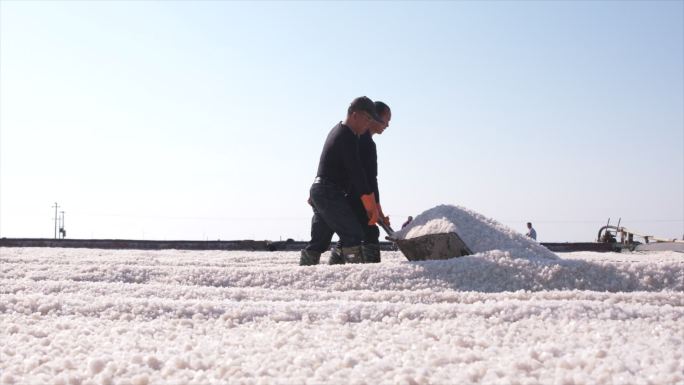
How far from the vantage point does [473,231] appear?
3896 mm

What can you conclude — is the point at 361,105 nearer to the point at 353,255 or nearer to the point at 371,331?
the point at 353,255

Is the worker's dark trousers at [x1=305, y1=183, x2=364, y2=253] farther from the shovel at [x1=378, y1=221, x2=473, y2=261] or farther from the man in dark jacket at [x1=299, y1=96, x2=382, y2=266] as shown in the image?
the shovel at [x1=378, y1=221, x2=473, y2=261]

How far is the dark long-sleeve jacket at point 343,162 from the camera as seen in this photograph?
13.5 ft

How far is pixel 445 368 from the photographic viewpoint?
1473mm

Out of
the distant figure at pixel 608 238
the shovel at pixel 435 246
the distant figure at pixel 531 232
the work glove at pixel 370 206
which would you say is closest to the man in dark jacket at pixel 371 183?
the work glove at pixel 370 206

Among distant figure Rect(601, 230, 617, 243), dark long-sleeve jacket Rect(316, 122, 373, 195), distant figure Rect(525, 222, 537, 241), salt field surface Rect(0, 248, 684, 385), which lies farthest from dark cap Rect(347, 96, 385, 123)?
distant figure Rect(525, 222, 537, 241)

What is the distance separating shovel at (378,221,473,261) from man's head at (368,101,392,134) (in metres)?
0.92

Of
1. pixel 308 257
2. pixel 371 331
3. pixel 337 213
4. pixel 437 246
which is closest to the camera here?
pixel 371 331

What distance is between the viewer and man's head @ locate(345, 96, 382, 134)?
169 inches

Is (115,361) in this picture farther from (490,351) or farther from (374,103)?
(374,103)

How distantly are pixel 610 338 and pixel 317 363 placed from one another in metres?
0.80

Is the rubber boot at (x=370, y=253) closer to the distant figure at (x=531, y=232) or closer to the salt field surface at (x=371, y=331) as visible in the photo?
the salt field surface at (x=371, y=331)

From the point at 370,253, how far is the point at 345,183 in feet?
1.68

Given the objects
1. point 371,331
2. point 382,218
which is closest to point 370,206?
point 382,218
